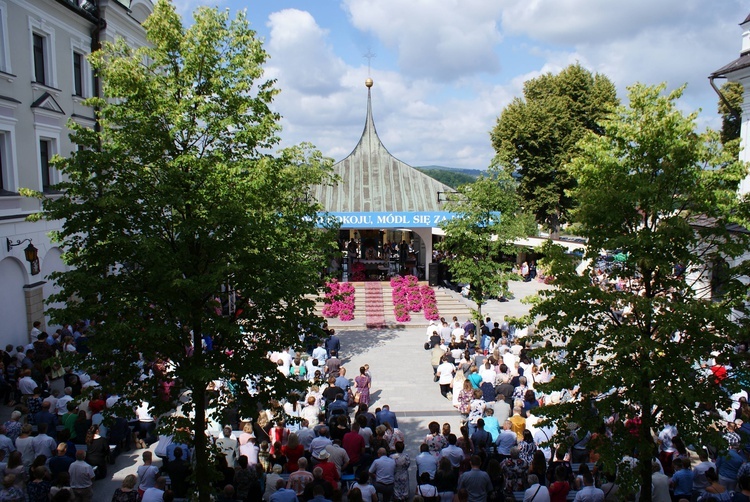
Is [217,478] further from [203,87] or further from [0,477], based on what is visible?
[203,87]

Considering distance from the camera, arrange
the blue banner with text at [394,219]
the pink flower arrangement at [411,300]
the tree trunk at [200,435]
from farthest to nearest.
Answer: the blue banner with text at [394,219], the pink flower arrangement at [411,300], the tree trunk at [200,435]

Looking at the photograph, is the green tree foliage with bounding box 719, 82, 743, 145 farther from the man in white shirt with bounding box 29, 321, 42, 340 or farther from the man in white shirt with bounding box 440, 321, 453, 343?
the man in white shirt with bounding box 29, 321, 42, 340

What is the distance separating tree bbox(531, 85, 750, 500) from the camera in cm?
829

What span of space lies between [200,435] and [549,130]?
123 feet

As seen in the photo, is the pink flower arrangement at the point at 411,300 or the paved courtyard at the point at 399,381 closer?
the paved courtyard at the point at 399,381

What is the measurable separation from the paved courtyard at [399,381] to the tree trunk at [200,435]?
10.2ft

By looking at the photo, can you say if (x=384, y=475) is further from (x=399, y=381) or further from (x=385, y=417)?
(x=399, y=381)

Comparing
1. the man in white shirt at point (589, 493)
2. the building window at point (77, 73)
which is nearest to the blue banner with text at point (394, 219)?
the building window at point (77, 73)

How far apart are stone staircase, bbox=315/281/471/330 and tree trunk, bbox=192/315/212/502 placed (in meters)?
16.0

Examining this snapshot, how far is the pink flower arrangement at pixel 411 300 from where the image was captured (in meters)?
25.8

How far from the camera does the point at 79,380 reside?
1351cm

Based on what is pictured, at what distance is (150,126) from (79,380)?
25.3ft

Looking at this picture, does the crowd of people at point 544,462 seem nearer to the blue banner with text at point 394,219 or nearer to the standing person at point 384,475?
the standing person at point 384,475

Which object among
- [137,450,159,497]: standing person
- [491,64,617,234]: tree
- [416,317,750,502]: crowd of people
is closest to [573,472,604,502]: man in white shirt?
[416,317,750,502]: crowd of people
